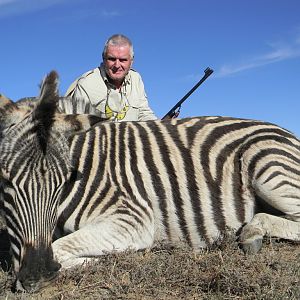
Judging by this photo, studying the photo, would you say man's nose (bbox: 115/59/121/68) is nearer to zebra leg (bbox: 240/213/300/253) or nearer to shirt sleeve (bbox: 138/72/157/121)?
shirt sleeve (bbox: 138/72/157/121)

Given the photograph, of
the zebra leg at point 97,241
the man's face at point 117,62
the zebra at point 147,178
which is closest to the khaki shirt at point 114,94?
the man's face at point 117,62

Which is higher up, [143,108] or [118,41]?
[118,41]

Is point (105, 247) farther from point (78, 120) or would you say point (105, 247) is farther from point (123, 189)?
point (78, 120)

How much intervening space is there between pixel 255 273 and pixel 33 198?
1524 mm

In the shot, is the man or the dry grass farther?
the man

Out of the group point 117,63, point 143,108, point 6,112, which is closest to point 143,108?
point 143,108

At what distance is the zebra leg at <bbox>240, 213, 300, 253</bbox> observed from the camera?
406 cm

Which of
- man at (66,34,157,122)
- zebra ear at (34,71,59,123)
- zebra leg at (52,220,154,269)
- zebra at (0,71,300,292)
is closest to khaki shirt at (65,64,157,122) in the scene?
man at (66,34,157,122)

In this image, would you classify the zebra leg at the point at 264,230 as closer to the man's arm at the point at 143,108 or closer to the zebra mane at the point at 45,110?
the zebra mane at the point at 45,110

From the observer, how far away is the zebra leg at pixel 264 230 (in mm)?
4062

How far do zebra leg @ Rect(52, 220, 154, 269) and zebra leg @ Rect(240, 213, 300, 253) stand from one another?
0.80 meters

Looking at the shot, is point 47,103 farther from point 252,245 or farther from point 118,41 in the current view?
point 118,41

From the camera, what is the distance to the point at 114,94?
6.87 m

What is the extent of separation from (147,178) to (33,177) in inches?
48.9
